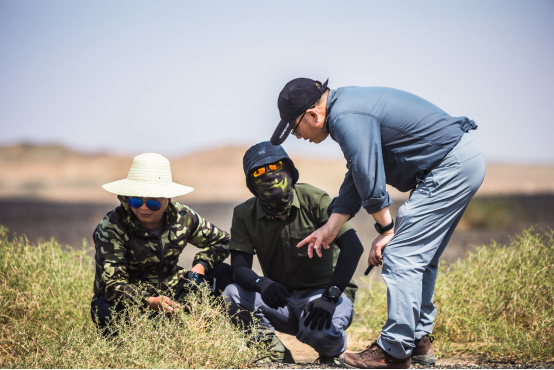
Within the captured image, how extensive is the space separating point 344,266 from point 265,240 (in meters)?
0.75

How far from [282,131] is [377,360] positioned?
161 centimetres

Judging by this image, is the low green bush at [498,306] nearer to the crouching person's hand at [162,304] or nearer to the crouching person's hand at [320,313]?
the crouching person's hand at [320,313]

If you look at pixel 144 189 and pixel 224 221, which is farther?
pixel 224 221

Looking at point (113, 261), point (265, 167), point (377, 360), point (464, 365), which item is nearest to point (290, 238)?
point (265, 167)

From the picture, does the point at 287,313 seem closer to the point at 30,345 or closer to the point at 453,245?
the point at 30,345

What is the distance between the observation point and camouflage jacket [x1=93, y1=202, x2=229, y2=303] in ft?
16.3

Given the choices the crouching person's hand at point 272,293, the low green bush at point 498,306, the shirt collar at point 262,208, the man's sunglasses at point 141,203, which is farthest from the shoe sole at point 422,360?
the man's sunglasses at point 141,203

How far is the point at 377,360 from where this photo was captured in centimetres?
439

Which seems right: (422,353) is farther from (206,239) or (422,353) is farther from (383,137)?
(206,239)

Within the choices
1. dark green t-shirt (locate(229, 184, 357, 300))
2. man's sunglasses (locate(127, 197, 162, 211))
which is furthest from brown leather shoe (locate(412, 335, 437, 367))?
man's sunglasses (locate(127, 197, 162, 211))

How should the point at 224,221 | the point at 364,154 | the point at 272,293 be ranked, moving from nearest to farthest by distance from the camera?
the point at 364,154 → the point at 272,293 → the point at 224,221

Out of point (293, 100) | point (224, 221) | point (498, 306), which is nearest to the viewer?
point (293, 100)

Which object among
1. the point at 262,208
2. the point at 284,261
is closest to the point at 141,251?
the point at 262,208

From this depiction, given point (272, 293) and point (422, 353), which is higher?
point (272, 293)
